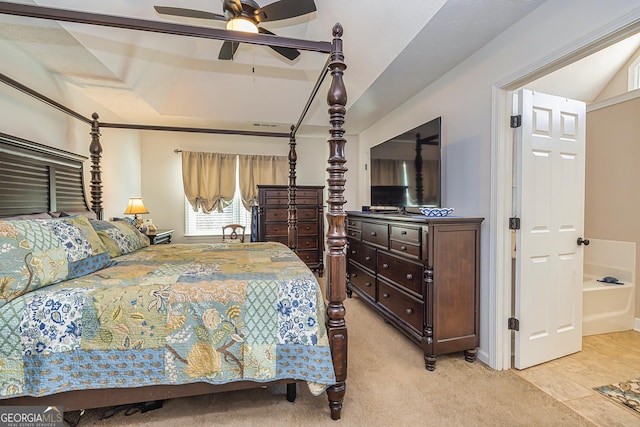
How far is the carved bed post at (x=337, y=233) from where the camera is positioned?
163 cm

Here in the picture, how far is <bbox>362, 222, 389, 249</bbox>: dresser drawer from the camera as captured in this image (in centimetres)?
281

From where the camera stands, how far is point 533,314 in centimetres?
216

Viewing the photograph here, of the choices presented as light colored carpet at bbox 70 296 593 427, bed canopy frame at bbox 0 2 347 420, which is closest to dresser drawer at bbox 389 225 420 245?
bed canopy frame at bbox 0 2 347 420

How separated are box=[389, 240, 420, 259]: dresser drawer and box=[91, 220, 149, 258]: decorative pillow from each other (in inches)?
91.8

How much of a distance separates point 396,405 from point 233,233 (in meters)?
3.98

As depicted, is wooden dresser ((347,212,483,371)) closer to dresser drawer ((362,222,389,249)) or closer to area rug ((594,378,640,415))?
dresser drawer ((362,222,389,249))

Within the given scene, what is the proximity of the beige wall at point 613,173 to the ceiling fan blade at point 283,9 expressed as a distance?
3.27 m

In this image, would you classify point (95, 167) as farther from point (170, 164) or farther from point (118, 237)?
point (170, 164)

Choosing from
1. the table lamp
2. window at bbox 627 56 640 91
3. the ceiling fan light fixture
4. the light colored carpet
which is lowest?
the light colored carpet

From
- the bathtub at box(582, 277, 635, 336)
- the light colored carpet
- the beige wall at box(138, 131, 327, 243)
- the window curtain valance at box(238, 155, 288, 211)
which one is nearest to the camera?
the light colored carpet

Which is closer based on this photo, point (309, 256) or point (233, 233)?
point (309, 256)

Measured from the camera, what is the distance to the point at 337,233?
1.69 meters

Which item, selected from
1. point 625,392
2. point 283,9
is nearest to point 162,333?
point 283,9

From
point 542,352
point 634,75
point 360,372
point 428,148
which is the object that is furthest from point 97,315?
point 634,75
